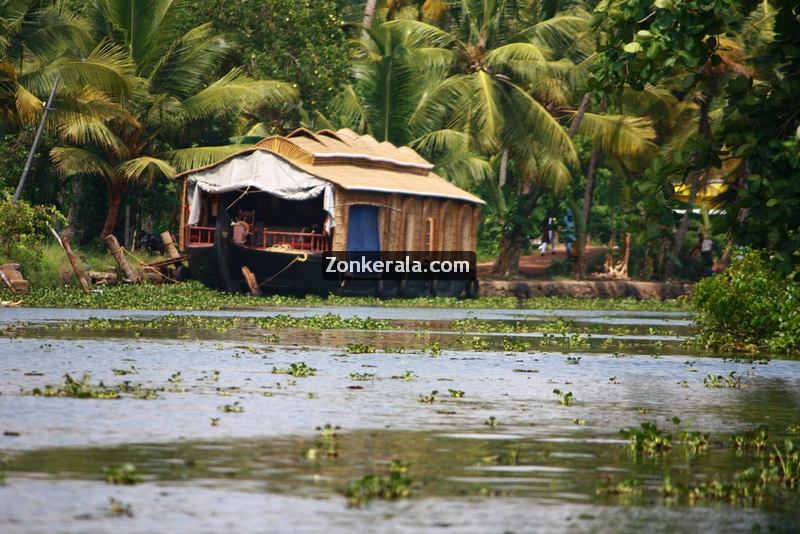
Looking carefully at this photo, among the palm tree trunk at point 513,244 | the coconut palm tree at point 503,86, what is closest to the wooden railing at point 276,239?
the coconut palm tree at point 503,86

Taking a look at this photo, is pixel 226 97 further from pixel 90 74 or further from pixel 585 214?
pixel 585 214

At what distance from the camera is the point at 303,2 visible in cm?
5106

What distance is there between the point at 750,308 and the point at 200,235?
74.5ft

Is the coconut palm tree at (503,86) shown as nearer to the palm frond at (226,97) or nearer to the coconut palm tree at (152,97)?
the coconut palm tree at (152,97)

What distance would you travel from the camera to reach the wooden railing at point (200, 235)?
146 feet

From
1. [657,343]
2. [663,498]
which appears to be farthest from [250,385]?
[657,343]

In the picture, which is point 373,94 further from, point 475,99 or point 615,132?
point 615,132

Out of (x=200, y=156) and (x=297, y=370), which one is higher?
(x=200, y=156)

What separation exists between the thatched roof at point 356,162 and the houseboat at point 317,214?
0.04 meters

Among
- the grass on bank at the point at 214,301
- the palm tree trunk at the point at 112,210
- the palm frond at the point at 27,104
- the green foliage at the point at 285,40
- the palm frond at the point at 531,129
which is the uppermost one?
the green foliage at the point at 285,40

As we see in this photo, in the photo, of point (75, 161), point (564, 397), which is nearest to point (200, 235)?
point (75, 161)

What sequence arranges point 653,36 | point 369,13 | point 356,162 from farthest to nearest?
point 369,13 < point 356,162 < point 653,36

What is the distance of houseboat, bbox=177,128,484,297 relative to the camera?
41969 mm

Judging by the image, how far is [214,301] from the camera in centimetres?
3881
